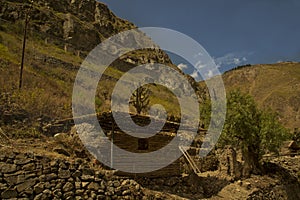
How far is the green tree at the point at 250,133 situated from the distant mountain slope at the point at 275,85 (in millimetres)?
75599

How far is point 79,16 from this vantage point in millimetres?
74875

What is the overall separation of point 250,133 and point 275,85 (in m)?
129

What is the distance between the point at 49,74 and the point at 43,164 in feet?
87.0

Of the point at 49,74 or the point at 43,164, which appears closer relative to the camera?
the point at 43,164

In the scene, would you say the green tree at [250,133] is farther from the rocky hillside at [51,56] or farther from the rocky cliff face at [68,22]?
the rocky cliff face at [68,22]

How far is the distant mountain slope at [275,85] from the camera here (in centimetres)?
10931

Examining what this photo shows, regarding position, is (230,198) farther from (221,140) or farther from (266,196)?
(221,140)

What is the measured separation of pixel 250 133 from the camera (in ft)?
70.6

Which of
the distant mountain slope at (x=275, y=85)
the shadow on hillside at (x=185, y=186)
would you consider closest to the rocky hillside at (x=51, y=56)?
the shadow on hillside at (x=185, y=186)

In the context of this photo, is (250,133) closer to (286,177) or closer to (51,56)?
(286,177)

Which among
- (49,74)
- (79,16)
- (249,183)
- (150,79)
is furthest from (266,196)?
(79,16)

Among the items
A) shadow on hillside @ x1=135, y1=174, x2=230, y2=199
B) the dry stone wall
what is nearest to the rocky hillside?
shadow on hillside @ x1=135, y1=174, x2=230, y2=199

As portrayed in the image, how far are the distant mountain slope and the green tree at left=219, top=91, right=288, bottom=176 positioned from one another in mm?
75599

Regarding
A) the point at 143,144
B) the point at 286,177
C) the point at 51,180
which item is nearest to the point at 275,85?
the point at 286,177
